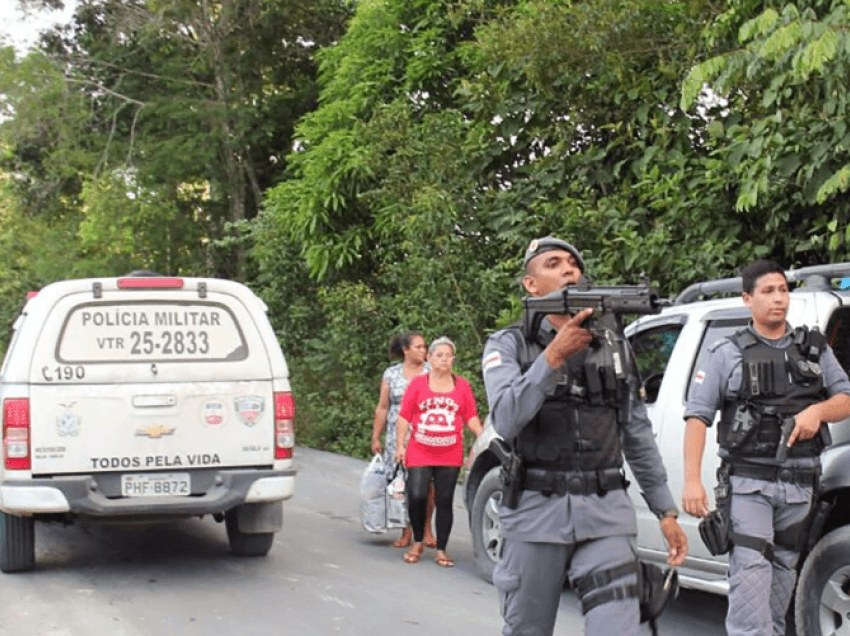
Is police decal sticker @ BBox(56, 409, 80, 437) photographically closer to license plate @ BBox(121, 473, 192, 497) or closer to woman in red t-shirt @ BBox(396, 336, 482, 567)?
license plate @ BBox(121, 473, 192, 497)

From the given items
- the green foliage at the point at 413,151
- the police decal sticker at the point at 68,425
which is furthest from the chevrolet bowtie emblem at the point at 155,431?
the green foliage at the point at 413,151

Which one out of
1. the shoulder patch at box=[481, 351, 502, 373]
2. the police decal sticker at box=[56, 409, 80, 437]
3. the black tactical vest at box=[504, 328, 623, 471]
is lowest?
the police decal sticker at box=[56, 409, 80, 437]

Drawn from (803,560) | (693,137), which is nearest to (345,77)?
(693,137)

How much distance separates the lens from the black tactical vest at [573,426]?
13.5 feet

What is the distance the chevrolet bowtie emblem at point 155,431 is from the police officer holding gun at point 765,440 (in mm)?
3761

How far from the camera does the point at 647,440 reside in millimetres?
4367

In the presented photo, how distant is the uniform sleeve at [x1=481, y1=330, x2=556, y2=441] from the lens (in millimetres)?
3852

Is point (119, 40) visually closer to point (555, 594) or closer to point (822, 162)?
point (822, 162)

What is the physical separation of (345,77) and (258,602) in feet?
33.7

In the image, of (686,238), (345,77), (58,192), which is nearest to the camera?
(686,238)

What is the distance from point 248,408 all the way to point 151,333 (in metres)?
0.81

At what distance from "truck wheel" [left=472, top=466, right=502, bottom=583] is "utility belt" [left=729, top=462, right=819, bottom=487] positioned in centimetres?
254

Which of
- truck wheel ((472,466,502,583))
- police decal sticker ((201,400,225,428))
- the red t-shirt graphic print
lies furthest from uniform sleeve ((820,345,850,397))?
police decal sticker ((201,400,225,428))

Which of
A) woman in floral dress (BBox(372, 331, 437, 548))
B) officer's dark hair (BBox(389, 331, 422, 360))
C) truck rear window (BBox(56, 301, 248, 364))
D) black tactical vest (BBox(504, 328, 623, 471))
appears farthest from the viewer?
officer's dark hair (BBox(389, 331, 422, 360))
